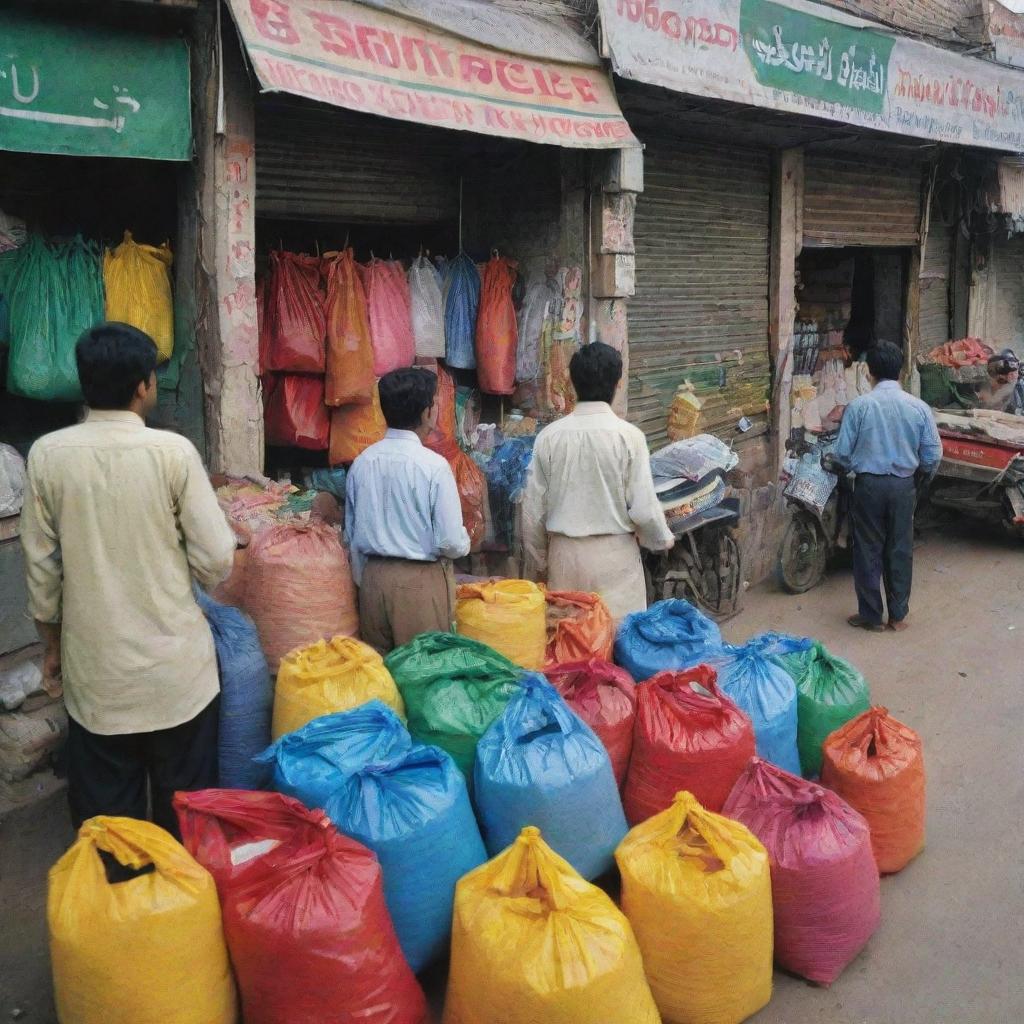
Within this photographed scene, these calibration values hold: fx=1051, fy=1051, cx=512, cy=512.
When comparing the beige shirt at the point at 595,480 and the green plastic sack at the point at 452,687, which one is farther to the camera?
the beige shirt at the point at 595,480

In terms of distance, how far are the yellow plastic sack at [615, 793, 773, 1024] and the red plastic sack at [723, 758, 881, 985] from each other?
0.17 meters

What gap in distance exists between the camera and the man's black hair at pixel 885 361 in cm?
616

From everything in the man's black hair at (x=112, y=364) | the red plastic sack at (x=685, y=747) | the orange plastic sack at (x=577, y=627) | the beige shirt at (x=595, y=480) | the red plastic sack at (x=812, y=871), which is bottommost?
the red plastic sack at (x=812, y=871)

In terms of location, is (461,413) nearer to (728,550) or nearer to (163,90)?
(728,550)

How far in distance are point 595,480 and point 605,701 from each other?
3.96ft

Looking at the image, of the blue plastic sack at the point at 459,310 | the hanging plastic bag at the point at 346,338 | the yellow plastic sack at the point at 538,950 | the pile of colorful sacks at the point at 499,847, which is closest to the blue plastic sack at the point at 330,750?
the pile of colorful sacks at the point at 499,847

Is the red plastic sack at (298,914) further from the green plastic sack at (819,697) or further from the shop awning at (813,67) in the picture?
the shop awning at (813,67)

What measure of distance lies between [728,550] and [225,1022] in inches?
180

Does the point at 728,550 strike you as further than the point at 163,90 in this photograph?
Yes

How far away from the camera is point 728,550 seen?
260 inches

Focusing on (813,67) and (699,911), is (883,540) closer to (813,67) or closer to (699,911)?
(813,67)

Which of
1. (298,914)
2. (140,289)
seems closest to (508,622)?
(298,914)

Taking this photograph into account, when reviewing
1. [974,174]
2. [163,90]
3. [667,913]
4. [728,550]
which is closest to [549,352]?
[728,550]

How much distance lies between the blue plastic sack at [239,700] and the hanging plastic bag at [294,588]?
0.25 m
